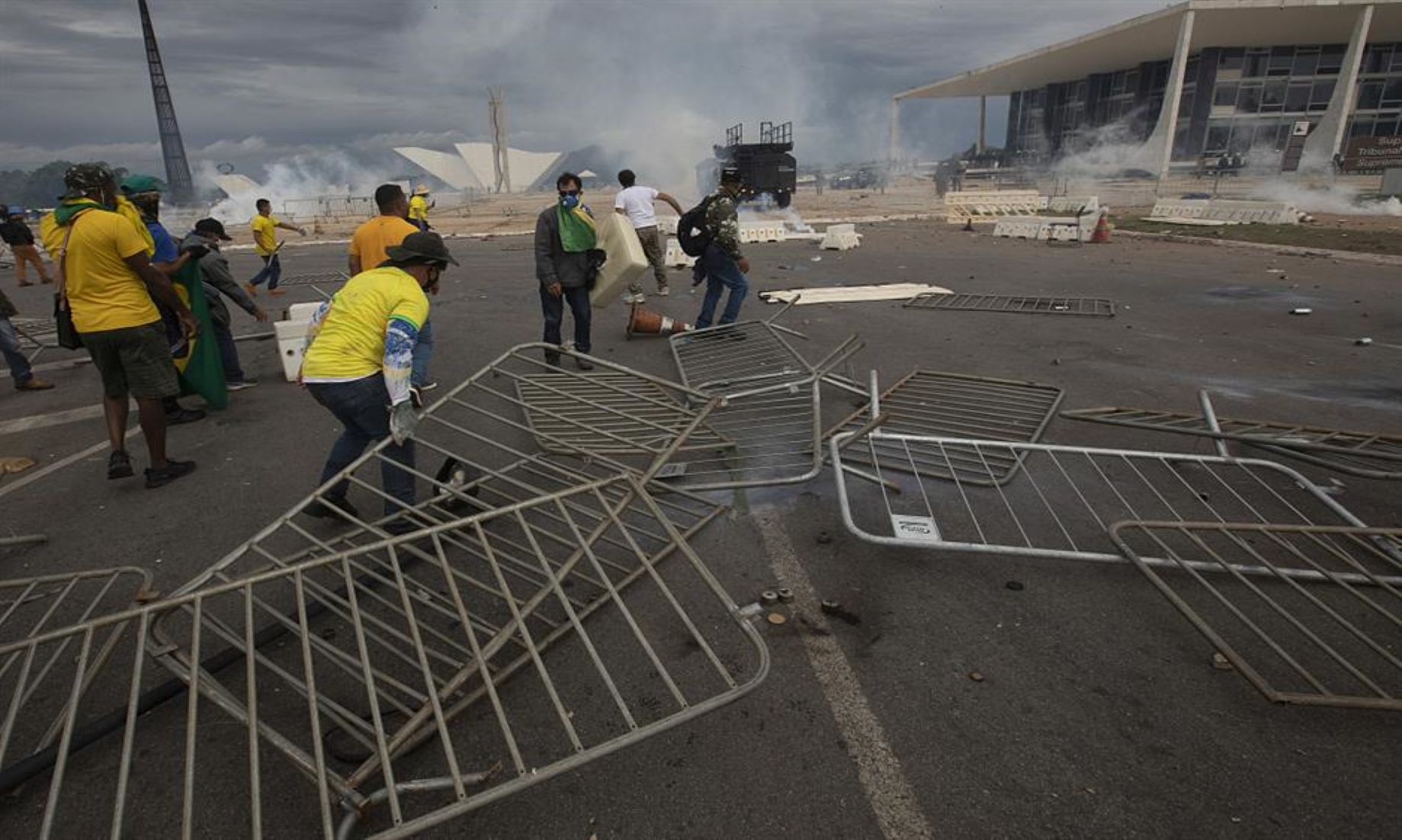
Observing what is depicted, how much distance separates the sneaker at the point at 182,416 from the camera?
18.8ft

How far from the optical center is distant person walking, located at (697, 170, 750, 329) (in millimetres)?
6938

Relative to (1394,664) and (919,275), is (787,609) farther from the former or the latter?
(919,275)

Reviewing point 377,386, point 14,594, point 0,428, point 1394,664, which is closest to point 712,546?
point 377,386

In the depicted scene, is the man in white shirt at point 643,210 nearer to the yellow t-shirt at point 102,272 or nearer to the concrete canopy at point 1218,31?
the yellow t-shirt at point 102,272

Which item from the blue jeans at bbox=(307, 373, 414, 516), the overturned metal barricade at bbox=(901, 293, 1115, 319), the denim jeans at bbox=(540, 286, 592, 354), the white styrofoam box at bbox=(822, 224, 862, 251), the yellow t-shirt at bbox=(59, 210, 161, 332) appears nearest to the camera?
the blue jeans at bbox=(307, 373, 414, 516)

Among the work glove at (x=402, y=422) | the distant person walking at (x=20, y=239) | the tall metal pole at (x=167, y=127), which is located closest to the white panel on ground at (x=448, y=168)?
the tall metal pole at (x=167, y=127)

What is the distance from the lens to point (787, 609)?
10.0 feet

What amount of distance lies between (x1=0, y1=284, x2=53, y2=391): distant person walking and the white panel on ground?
11035 centimetres

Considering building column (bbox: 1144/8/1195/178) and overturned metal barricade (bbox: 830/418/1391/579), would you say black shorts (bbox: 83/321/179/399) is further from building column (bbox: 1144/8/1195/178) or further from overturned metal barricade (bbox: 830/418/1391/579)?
building column (bbox: 1144/8/1195/178)

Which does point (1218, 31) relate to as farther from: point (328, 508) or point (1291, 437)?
point (328, 508)

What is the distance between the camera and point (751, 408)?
222 inches

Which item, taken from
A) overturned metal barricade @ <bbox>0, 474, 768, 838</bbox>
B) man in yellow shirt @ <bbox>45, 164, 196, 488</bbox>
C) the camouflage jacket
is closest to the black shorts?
man in yellow shirt @ <bbox>45, 164, 196, 488</bbox>

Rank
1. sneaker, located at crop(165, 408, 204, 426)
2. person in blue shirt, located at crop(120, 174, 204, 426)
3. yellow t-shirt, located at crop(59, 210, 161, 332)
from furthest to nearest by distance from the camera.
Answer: sneaker, located at crop(165, 408, 204, 426) < person in blue shirt, located at crop(120, 174, 204, 426) < yellow t-shirt, located at crop(59, 210, 161, 332)

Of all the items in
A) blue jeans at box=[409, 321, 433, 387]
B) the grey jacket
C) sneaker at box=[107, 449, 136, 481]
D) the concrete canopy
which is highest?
the concrete canopy
